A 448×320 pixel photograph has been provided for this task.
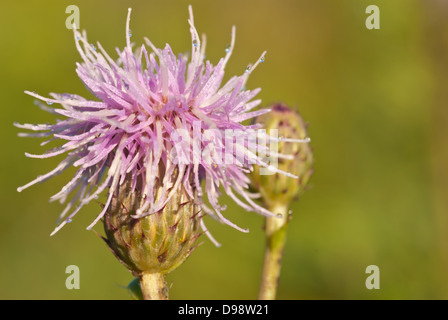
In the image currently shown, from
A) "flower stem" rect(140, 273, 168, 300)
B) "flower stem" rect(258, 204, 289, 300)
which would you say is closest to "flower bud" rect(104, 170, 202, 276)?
"flower stem" rect(140, 273, 168, 300)

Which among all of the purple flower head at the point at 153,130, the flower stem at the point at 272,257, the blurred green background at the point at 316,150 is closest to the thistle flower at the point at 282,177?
the flower stem at the point at 272,257

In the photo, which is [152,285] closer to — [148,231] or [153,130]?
[148,231]

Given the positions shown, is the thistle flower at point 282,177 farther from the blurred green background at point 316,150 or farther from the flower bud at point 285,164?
the blurred green background at point 316,150

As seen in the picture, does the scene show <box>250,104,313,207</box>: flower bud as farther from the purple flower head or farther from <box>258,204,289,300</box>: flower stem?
the purple flower head

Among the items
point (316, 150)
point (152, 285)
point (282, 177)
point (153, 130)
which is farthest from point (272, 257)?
point (316, 150)

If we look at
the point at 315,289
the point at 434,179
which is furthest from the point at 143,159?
the point at 434,179
